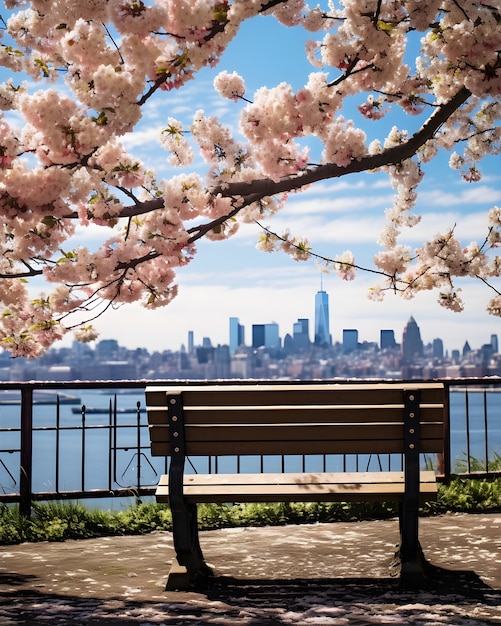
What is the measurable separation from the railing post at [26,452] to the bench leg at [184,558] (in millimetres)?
2477

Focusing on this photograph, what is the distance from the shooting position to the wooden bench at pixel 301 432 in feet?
14.3

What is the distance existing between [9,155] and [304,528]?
320 centimetres

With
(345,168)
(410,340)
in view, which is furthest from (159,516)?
(410,340)

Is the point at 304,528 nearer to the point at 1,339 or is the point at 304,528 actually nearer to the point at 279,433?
the point at 279,433

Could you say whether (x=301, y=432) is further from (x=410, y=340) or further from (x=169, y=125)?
(x=410, y=340)

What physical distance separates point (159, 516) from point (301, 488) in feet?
7.21

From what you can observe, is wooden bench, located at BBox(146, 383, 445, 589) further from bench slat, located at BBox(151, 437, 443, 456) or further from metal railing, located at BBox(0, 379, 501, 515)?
metal railing, located at BBox(0, 379, 501, 515)

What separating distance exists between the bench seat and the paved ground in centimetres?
45

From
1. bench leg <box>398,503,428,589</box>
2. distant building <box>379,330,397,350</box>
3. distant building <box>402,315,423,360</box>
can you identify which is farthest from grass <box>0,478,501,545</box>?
distant building <box>402,315,423,360</box>

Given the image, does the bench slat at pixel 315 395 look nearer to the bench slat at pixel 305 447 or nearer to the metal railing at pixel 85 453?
the bench slat at pixel 305 447

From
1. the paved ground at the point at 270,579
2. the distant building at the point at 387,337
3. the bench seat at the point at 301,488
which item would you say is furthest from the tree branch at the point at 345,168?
the distant building at the point at 387,337

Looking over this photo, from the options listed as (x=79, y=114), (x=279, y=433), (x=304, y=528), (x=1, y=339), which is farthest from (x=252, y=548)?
(x=1, y=339)

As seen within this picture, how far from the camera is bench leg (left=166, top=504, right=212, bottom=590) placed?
4387 millimetres

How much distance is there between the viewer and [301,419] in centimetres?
438
